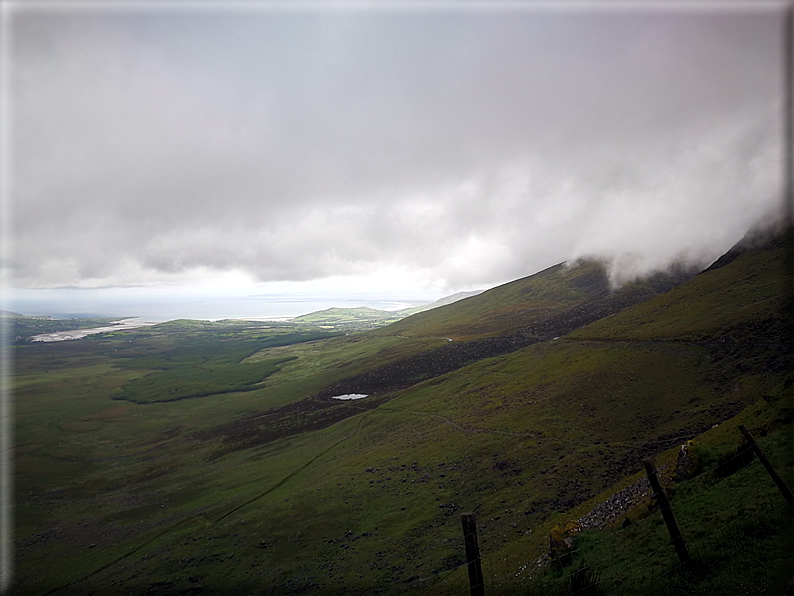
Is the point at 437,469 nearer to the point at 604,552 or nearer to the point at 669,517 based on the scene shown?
the point at 604,552

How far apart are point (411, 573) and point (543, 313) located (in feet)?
600

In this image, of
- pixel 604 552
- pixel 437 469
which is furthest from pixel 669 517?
pixel 437 469

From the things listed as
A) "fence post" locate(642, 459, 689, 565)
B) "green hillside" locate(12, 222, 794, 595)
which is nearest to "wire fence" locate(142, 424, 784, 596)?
"green hillside" locate(12, 222, 794, 595)

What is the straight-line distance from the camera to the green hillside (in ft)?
82.8

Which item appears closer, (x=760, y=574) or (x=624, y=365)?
(x=760, y=574)

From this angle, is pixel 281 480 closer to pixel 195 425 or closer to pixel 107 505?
pixel 107 505

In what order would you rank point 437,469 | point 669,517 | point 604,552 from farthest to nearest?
1. point 437,469
2. point 604,552
3. point 669,517

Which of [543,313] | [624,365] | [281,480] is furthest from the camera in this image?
[543,313]

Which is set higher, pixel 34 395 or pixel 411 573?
pixel 34 395

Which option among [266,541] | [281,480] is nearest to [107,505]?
[281,480]

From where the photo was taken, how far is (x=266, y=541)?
4416 cm

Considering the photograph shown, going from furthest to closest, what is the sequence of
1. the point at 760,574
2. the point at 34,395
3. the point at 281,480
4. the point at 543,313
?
1. the point at 543,313
2. the point at 34,395
3. the point at 281,480
4. the point at 760,574

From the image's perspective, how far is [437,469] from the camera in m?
55.0

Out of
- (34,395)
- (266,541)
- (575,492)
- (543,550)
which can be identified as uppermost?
(34,395)
